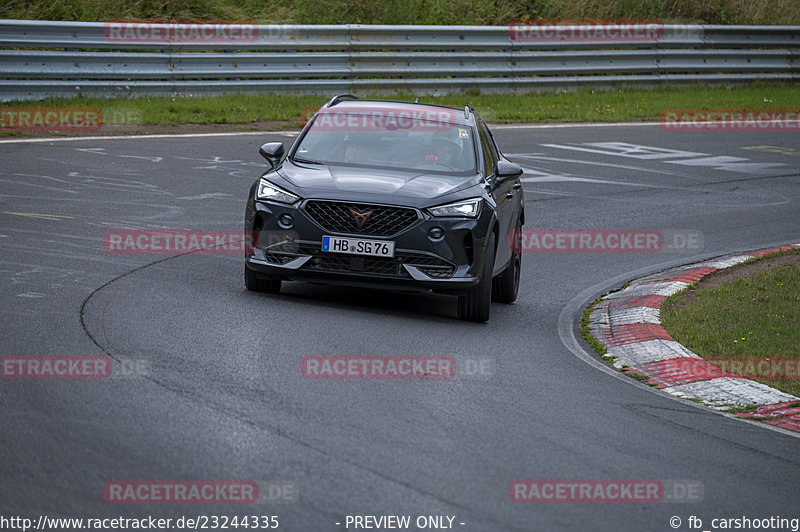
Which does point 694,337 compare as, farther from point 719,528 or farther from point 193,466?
point 193,466

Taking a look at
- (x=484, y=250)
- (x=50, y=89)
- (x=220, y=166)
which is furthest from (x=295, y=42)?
(x=484, y=250)

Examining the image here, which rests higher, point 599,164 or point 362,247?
point 362,247

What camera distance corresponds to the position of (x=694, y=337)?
29.8 ft

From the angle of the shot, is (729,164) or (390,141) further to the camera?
(729,164)

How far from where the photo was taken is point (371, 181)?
30.5 ft
